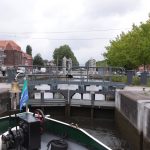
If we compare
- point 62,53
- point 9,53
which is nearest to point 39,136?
point 9,53

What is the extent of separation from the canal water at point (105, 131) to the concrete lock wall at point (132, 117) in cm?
38

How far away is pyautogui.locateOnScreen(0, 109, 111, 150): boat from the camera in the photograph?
27.0 ft

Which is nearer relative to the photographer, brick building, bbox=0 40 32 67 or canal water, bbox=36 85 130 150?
canal water, bbox=36 85 130 150

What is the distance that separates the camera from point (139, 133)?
1403cm

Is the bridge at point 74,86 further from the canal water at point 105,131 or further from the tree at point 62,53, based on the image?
the tree at point 62,53

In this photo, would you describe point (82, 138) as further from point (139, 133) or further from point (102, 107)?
point (102, 107)

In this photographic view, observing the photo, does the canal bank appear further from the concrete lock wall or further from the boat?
the boat

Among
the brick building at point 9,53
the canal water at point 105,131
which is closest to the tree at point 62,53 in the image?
the brick building at point 9,53

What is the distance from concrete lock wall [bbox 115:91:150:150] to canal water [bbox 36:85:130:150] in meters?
0.38

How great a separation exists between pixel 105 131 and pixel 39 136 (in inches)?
480

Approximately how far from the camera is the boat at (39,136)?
27.0ft

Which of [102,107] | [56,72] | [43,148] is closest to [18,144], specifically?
[43,148]

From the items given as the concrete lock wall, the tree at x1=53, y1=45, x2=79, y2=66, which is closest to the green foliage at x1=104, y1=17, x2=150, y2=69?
the concrete lock wall

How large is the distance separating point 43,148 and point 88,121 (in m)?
13.6
